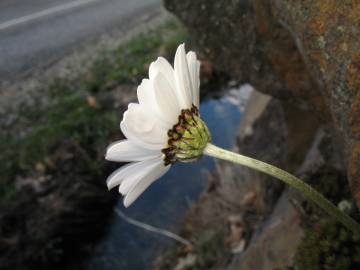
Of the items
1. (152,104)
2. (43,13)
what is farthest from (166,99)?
(43,13)

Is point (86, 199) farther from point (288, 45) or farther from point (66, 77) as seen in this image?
point (288, 45)

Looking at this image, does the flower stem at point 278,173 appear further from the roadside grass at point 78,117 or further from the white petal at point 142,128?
the roadside grass at point 78,117

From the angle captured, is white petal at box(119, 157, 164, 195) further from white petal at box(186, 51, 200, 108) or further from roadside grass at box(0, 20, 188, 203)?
roadside grass at box(0, 20, 188, 203)

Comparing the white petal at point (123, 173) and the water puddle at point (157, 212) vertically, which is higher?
the white petal at point (123, 173)

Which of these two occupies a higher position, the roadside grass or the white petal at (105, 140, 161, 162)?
the white petal at (105, 140, 161, 162)

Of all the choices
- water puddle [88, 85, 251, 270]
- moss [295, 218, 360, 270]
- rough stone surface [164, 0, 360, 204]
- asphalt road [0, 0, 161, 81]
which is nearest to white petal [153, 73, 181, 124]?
rough stone surface [164, 0, 360, 204]

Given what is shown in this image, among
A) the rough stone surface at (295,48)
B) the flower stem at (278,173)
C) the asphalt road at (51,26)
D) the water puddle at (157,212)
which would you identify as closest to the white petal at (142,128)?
the flower stem at (278,173)

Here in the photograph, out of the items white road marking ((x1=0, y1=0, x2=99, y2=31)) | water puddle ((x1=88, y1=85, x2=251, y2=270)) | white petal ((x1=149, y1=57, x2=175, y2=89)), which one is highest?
white petal ((x1=149, y1=57, x2=175, y2=89))
